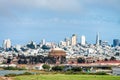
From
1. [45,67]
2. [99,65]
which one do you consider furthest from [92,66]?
[45,67]

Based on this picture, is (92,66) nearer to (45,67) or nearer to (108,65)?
(108,65)

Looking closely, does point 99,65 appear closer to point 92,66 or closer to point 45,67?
point 92,66

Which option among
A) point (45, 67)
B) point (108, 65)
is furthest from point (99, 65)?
point (45, 67)

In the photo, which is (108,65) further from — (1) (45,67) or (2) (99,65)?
(1) (45,67)
